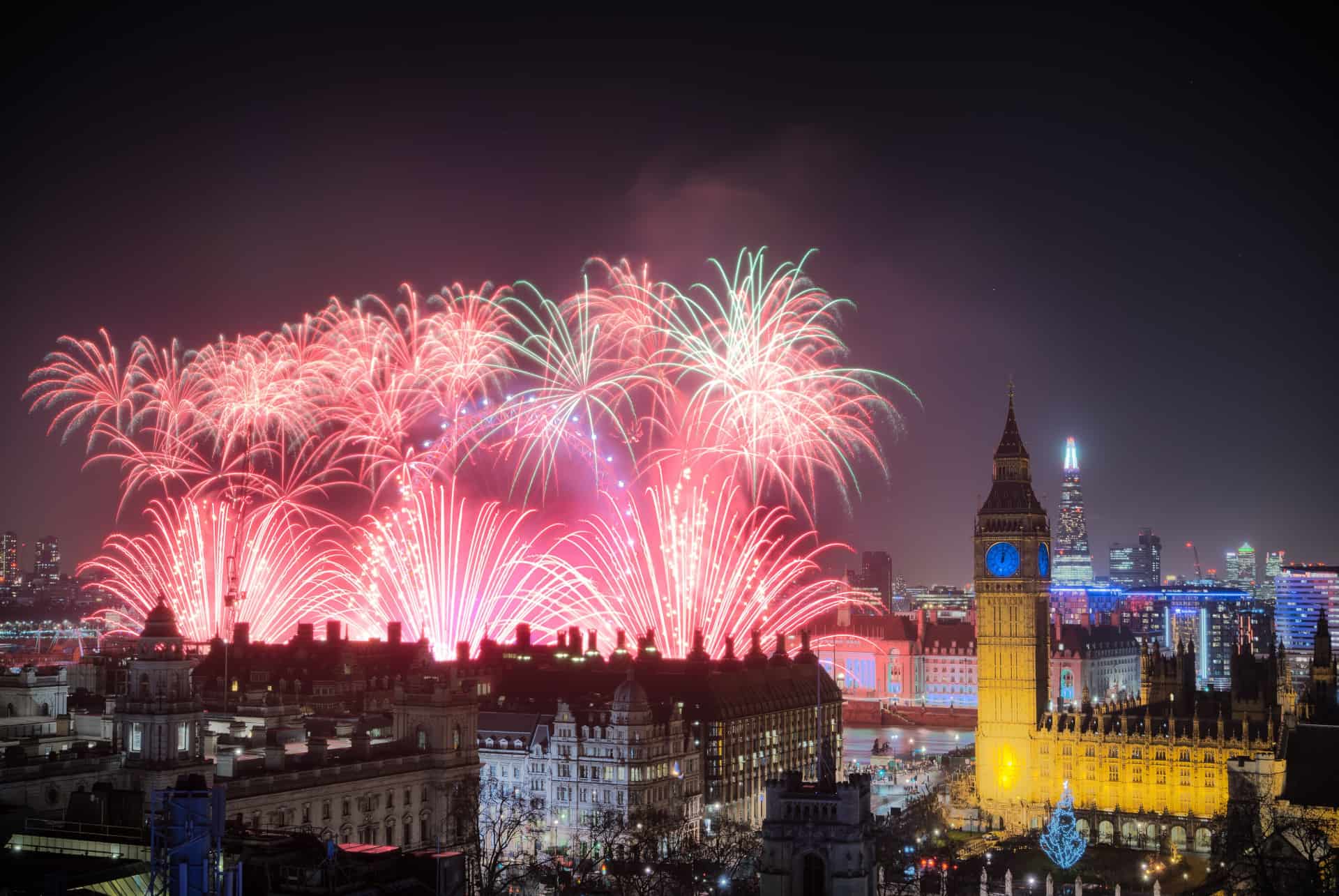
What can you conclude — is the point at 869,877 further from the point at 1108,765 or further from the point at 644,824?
the point at 1108,765

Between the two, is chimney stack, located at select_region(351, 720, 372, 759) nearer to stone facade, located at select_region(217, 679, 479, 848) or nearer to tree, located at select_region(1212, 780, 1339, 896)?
stone facade, located at select_region(217, 679, 479, 848)

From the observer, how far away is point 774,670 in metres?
129

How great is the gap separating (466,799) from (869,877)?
34875 millimetres

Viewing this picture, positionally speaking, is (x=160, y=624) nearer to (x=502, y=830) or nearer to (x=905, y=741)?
(x=502, y=830)

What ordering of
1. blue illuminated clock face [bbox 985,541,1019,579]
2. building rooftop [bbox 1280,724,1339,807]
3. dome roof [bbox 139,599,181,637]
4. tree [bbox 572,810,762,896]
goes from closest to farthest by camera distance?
dome roof [bbox 139,599,181,637], tree [bbox 572,810,762,896], building rooftop [bbox 1280,724,1339,807], blue illuminated clock face [bbox 985,541,1019,579]

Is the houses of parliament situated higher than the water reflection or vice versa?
the houses of parliament

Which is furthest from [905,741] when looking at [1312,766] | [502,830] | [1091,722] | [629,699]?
[502,830]

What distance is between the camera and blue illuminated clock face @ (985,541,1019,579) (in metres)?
122

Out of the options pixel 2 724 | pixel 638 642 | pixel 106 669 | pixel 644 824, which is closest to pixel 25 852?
pixel 2 724

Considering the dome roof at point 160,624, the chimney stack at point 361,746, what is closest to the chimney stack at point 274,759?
the chimney stack at point 361,746

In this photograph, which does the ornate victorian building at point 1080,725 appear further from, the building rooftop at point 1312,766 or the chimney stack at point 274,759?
the chimney stack at point 274,759

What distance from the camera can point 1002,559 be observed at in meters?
123

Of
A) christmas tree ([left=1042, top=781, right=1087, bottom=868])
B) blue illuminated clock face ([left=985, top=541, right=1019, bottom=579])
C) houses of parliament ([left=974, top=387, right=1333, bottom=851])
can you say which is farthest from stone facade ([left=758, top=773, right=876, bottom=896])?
blue illuminated clock face ([left=985, top=541, right=1019, bottom=579])

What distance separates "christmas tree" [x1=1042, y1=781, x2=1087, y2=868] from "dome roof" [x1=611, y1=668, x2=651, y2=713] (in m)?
27.0
